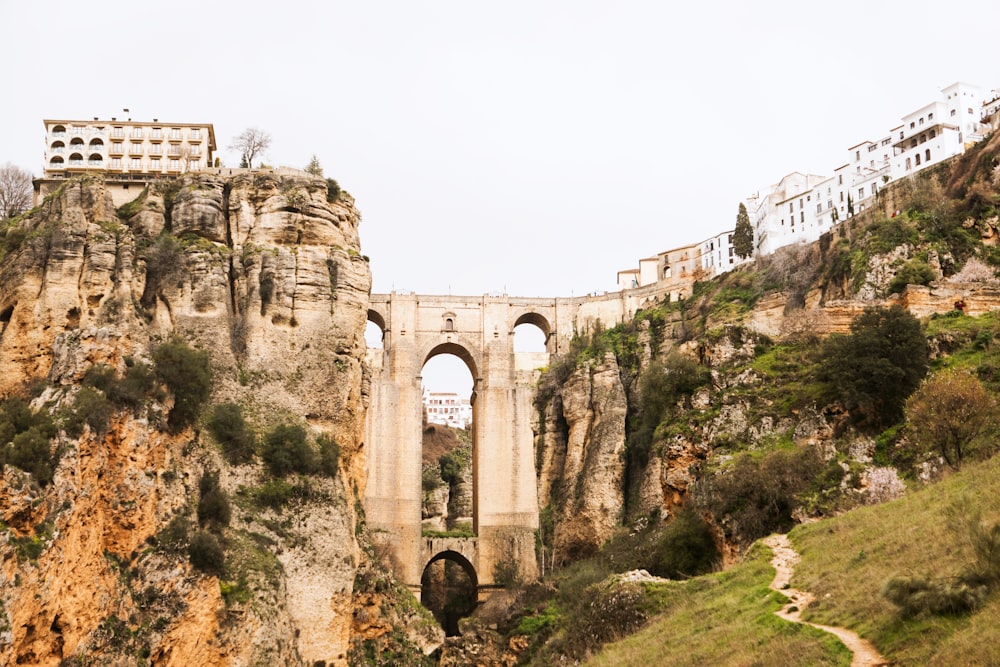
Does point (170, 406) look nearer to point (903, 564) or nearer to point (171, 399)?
point (171, 399)

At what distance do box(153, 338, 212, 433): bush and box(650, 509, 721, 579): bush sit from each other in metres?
16.5

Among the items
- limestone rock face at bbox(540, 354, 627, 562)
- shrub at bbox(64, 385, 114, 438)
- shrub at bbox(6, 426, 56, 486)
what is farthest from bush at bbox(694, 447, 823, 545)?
limestone rock face at bbox(540, 354, 627, 562)

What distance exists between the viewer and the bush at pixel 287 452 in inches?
1688

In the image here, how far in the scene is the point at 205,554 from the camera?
119ft

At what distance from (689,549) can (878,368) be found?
8219 mm

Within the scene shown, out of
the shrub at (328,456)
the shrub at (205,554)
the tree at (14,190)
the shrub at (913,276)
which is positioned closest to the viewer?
the shrub at (205,554)

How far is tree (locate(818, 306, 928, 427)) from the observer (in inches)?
1375

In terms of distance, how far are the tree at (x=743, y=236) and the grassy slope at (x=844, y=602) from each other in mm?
42292

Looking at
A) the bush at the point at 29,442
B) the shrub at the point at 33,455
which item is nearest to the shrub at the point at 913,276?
the bush at the point at 29,442

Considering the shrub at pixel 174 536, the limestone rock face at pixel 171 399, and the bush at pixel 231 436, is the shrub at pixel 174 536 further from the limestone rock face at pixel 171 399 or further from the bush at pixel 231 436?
the bush at pixel 231 436

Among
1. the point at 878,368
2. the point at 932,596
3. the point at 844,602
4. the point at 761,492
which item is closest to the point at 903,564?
the point at 844,602

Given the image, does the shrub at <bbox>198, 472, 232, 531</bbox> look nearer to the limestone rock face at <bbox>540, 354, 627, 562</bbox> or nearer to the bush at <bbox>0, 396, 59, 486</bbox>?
the bush at <bbox>0, 396, 59, 486</bbox>

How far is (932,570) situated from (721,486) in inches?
594

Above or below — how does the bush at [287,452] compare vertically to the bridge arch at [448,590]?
above
